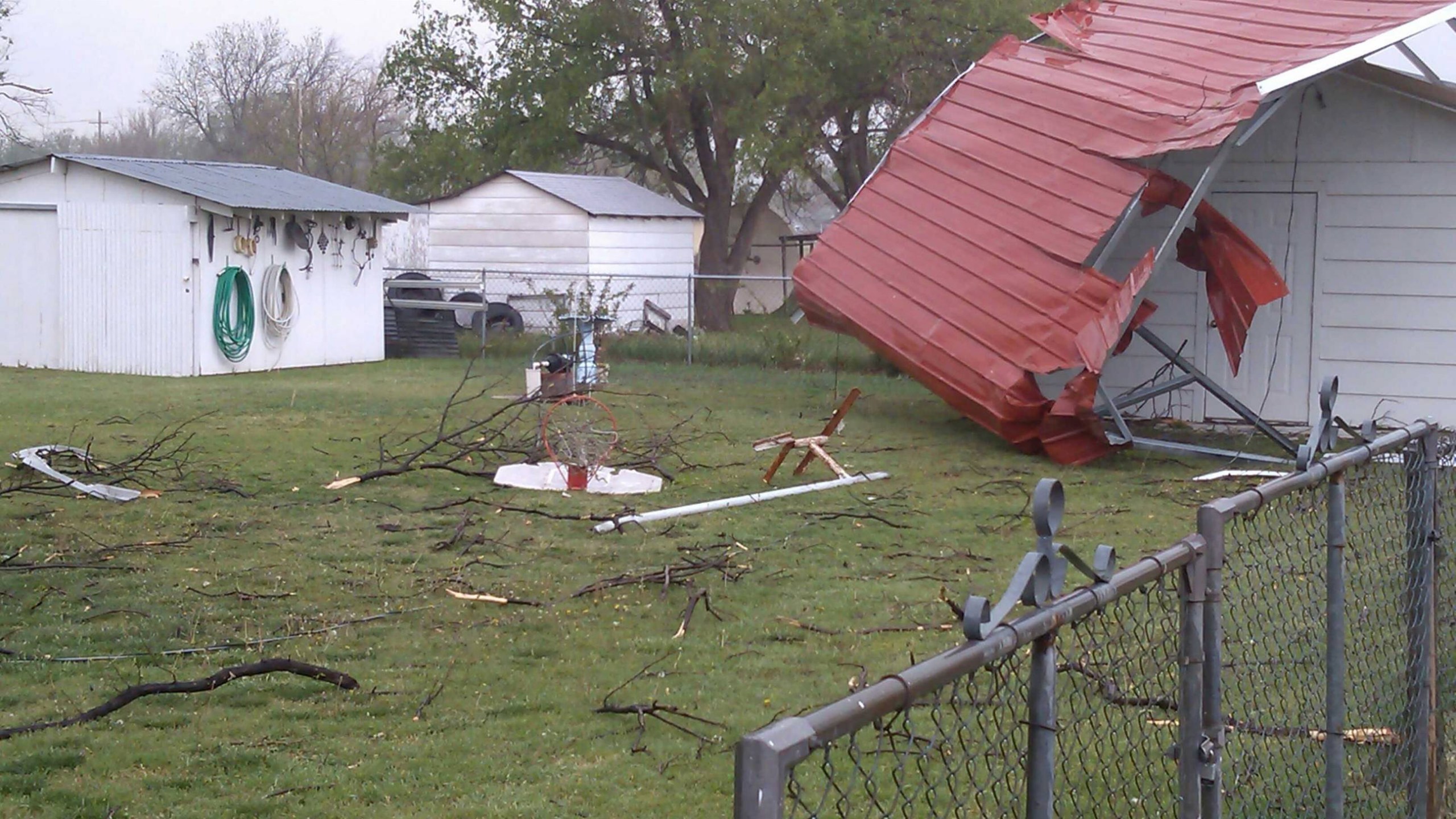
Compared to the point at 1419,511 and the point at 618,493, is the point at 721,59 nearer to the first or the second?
the point at 618,493

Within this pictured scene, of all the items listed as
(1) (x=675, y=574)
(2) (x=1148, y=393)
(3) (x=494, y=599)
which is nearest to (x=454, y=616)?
(3) (x=494, y=599)

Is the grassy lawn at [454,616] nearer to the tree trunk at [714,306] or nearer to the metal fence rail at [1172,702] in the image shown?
the metal fence rail at [1172,702]

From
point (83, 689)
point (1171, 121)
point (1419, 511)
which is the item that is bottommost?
point (83, 689)

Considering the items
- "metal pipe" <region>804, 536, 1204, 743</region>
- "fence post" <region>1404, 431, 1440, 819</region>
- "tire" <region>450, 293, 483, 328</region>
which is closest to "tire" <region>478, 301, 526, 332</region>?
"tire" <region>450, 293, 483, 328</region>

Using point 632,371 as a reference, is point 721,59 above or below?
above

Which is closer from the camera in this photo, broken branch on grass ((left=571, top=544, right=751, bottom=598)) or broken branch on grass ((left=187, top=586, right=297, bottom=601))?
broken branch on grass ((left=187, top=586, right=297, bottom=601))

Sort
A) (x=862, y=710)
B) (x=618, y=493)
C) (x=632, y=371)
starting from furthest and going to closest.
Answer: (x=632, y=371) < (x=618, y=493) < (x=862, y=710)

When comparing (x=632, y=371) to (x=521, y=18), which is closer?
(x=632, y=371)

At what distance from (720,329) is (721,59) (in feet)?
16.7

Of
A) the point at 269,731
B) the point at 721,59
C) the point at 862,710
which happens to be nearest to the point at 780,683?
the point at 269,731

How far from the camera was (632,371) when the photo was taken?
65.2 feet

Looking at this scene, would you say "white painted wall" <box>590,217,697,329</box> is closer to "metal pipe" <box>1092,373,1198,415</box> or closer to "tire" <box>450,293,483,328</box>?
"tire" <box>450,293,483,328</box>

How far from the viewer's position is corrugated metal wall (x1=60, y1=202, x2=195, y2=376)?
719 inches

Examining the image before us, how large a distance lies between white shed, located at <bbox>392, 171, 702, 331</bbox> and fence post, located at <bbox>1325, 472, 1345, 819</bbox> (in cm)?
2131
